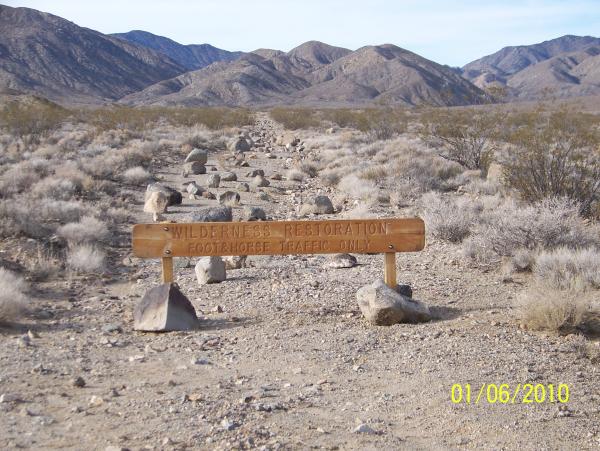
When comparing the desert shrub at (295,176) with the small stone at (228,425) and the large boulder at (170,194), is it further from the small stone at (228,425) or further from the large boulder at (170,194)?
the small stone at (228,425)

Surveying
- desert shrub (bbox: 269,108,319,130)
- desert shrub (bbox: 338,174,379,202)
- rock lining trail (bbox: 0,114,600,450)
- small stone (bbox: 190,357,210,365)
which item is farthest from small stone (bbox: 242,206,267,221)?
desert shrub (bbox: 269,108,319,130)

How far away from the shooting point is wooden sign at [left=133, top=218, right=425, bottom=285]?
6848mm

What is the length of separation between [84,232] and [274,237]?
4.91 m

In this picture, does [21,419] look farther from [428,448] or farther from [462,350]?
[462,350]

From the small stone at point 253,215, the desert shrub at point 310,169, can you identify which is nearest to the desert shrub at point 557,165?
the small stone at point 253,215

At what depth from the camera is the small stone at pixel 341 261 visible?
903cm

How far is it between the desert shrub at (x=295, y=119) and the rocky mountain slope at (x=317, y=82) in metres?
63.3

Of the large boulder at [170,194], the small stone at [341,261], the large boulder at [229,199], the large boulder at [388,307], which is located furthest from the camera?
the large boulder at [229,199]

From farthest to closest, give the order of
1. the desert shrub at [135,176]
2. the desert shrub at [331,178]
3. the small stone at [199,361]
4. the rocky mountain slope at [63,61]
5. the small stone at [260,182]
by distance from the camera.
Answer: the rocky mountain slope at [63,61], the desert shrub at [331,178], the desert shrub at [135,176], the small stone at [260,182], the small stone at [199,361]

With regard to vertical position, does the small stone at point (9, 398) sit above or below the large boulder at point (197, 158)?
below

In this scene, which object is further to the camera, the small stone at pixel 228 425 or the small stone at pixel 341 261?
the small stone at pixel 341 261

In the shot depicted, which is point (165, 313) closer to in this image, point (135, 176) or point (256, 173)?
point (135, 176)

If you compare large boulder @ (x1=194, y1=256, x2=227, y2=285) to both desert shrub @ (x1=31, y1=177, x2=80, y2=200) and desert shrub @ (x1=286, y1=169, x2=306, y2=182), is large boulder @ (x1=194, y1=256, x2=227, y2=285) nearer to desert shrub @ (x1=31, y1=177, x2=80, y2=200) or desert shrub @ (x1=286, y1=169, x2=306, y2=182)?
desert shrub @ (x1=31, y1=177, x2=80, y2=200)

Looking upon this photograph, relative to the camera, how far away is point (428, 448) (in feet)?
13.5
